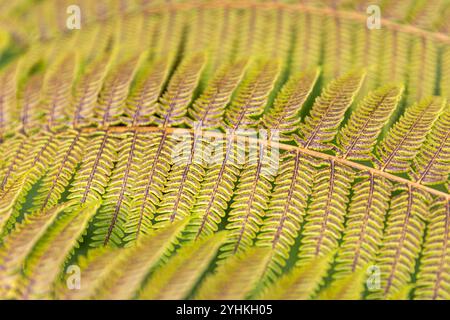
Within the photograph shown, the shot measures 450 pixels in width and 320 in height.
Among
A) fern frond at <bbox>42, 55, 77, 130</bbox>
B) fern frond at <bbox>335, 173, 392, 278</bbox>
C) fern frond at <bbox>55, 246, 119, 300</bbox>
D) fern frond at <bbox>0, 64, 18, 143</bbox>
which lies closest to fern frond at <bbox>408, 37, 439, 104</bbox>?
fern frond at <bbox>335, 173, 392, 278</bbox>

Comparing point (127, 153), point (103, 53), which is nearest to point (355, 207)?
point (127, 153)

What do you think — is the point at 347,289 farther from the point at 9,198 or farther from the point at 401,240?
the point at 9,198

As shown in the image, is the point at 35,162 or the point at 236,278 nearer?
the point at 236,278

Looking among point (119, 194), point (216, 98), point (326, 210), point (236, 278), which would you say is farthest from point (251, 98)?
point (236, 278)

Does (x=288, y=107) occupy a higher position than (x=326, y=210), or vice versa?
(x=288, y=107)

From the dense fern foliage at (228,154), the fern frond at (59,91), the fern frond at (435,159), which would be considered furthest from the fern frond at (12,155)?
the fern frond at (435,159)

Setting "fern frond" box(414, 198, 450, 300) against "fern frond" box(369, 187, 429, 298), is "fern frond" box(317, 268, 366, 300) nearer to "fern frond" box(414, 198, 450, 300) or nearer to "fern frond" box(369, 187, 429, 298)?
"fern frond" box(369, 187, 429, 298)
